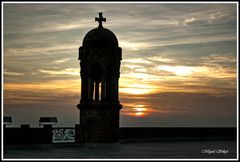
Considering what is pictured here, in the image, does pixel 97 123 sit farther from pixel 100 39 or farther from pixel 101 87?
pixel 100 39

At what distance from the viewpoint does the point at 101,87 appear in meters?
31.3

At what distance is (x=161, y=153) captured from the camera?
25.3m

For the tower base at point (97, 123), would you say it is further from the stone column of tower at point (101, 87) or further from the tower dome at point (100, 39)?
the tower dome at point (100, 39)

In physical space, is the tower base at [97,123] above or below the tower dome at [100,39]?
below

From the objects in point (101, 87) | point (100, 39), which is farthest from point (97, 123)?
point (100, 39)

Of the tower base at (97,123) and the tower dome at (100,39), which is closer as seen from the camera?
the tower base at (97,123)

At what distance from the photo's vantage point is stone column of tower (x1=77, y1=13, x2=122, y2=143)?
30.8 m

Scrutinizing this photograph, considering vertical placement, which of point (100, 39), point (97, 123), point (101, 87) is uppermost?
point (100, 39)

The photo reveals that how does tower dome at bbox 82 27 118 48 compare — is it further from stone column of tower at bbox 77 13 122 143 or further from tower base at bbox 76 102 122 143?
tower base at bbox 76 102 122 143

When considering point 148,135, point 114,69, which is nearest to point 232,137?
point 148,135

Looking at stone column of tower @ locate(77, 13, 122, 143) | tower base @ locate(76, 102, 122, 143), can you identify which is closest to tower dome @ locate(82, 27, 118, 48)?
stone column of tower @ locate(77, 13, 122, 143)

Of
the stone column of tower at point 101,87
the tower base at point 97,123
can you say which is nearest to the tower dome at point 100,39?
the stone column of tower at point 101,87

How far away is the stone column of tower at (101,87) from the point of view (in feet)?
101

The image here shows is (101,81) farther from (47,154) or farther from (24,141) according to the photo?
(47,154)
